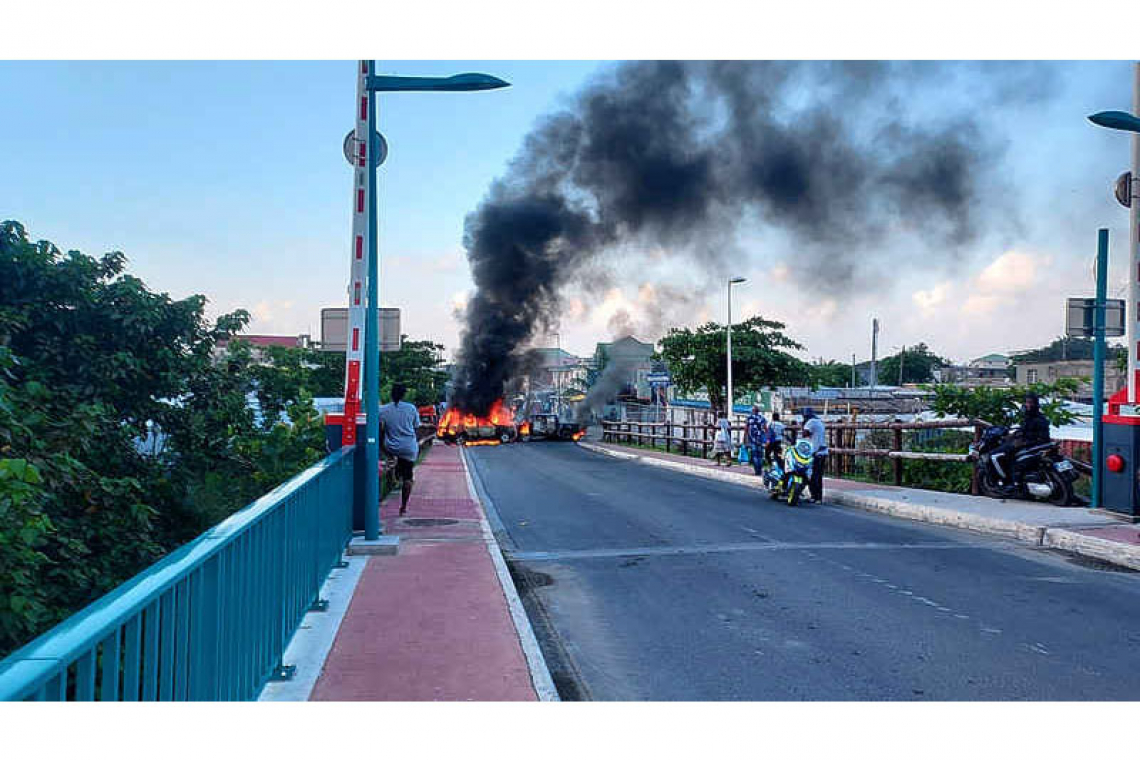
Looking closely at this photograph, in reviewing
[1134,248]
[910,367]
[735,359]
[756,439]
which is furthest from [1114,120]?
[910,367]

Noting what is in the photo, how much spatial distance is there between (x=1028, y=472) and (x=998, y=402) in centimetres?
305

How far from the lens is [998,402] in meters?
15.3

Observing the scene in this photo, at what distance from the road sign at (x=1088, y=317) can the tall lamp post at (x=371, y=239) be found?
25.3 ft

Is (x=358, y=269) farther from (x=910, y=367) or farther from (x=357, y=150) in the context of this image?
(x=910, y=367)

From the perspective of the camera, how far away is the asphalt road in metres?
5.02

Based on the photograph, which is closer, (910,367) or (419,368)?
(419,368)

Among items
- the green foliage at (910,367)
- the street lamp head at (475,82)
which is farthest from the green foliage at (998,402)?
the green foliage at (910,367)

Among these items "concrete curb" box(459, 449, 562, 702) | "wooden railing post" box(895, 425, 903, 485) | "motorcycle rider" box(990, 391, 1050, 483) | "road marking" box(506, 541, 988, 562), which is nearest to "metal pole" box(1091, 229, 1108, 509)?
"motorcycle rider" box(990, 391, 1050, 483)

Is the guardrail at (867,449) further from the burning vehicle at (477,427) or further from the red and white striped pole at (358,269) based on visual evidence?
the burning vehicle at (477,427)

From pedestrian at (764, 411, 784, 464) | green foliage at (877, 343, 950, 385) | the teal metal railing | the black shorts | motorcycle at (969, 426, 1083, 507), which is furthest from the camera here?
green foliage at (877, 343, 950, 385)

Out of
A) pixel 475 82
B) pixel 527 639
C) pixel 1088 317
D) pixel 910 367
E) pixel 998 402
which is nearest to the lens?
pixel 527 639

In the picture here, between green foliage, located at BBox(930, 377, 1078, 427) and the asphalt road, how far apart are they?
14.4ft

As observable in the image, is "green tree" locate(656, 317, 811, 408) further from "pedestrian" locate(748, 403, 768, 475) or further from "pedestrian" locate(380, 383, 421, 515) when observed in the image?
"pedestrian" locate(380, 383, 421, 515)

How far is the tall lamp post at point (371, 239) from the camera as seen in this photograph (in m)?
8.94
